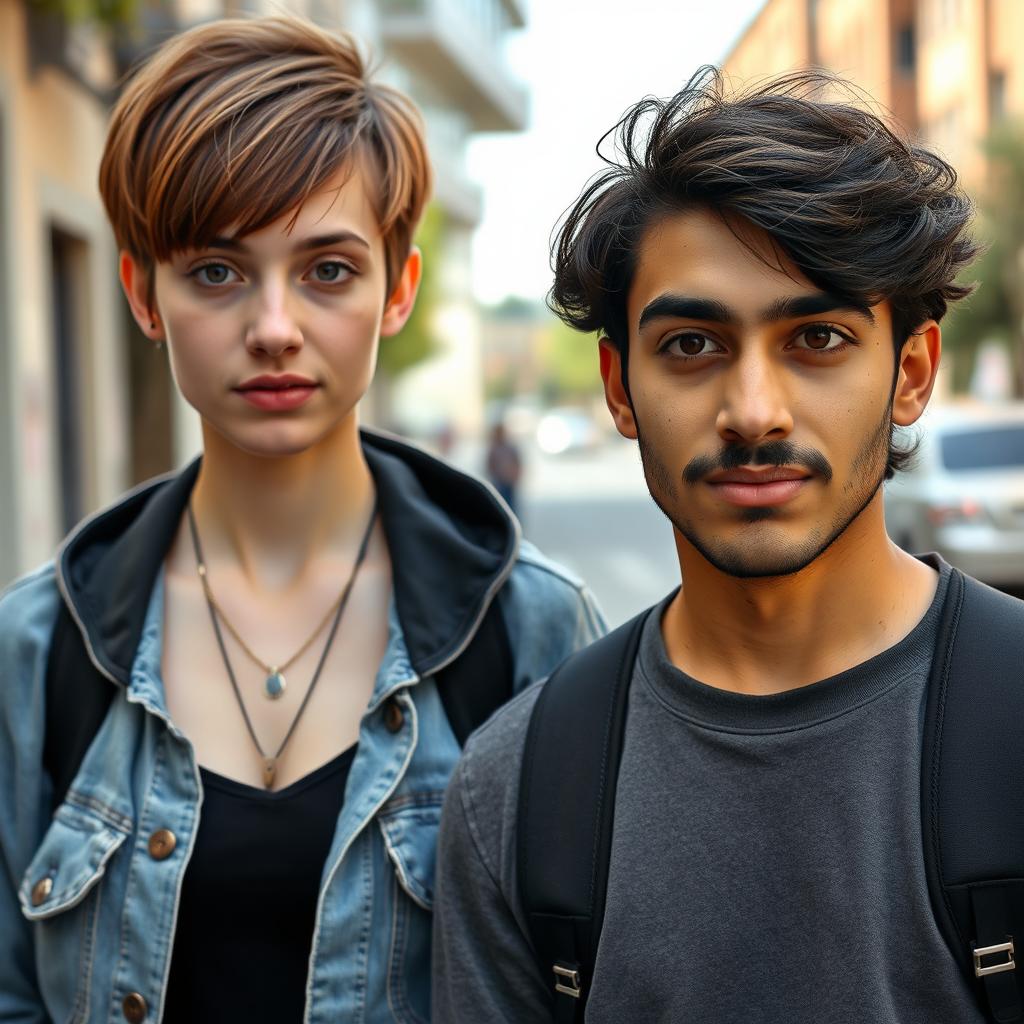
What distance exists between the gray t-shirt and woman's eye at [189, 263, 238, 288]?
0.94 metres

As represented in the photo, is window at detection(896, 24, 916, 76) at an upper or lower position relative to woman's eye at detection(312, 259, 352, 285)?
upper

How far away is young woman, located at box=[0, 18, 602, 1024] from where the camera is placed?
2.34 metres

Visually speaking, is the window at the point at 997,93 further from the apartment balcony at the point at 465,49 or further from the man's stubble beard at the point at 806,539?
the man's stubble beard at the point at 806,539

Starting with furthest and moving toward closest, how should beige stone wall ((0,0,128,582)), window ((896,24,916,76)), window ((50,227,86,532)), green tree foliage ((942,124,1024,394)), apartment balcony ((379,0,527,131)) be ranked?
window ((896,24,916,76)) < apartment balcony ((379,0,527,131)) < green tree foliage ((942,124,1024,394)) < window ((50,227,86,532)) < beige stone wall ((0,0,128,582))

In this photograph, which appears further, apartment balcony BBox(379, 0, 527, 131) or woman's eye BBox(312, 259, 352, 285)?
apartment balcony BBox(379, 0, 527, 131)

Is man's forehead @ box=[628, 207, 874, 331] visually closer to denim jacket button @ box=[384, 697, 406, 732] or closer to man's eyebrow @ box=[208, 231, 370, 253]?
man's eyebrow @ box=[208, 231, 370, 253]

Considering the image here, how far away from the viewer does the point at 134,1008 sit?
91.4 inches

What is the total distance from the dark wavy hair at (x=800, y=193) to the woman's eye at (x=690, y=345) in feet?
0.41

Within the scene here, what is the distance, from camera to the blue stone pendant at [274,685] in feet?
8.23

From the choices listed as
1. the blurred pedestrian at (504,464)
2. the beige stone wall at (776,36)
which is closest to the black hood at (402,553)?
the blurred pedestrian at (504,464)

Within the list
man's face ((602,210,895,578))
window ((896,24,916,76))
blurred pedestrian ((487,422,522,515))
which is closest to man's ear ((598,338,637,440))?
man's face ((602,210,895,578))

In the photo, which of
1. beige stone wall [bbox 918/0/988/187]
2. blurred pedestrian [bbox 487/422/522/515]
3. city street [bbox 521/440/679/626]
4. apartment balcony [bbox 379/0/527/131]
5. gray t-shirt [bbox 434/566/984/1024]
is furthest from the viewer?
apartment balcony [bbox 379/0/527/131]

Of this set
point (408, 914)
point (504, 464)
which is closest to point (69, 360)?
point (504, 464)

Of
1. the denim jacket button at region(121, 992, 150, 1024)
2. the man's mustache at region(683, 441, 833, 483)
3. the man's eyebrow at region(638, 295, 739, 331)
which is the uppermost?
the man's eyebrow at region(638, 295, 739, 331)
